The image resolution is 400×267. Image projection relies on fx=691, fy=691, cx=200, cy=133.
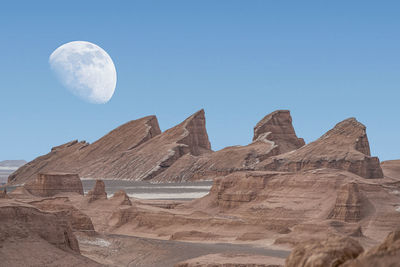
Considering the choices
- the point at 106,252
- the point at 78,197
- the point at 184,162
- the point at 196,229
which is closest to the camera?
the point at 106,252

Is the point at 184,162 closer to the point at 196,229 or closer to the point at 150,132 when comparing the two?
the point at 150,132

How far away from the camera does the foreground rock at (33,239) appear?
20438 millimetres

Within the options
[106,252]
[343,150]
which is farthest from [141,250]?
[343,150]

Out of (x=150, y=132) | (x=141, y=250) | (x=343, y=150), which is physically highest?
(x=150, y=132)

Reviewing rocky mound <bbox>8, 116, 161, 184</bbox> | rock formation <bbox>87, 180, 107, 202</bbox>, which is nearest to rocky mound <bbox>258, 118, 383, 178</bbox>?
rock formation <bbox>87, 180, 107, 202</bbox>

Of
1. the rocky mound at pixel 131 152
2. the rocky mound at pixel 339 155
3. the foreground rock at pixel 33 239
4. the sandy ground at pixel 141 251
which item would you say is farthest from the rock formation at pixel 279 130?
the foreground rock at pixel 33 239

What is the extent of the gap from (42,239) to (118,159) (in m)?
89.4

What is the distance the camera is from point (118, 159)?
111 m

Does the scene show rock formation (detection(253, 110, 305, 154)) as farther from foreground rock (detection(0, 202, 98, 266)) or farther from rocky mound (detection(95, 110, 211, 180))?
foreground rock (detection(0, 202, 98, 266))

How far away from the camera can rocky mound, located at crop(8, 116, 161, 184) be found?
113 m

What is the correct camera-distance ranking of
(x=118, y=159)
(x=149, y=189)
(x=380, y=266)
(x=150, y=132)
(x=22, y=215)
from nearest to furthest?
1. (x=380, y=266)
2. (x=22, y=215)
3. (x=149, y=189)
4. (x=118, y=159)
5. (x=150, y=132)

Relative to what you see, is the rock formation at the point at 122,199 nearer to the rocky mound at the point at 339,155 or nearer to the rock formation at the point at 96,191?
the rock formation at the point at 96,191

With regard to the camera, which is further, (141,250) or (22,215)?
(141,250)

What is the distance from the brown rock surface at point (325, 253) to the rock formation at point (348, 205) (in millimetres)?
31235
